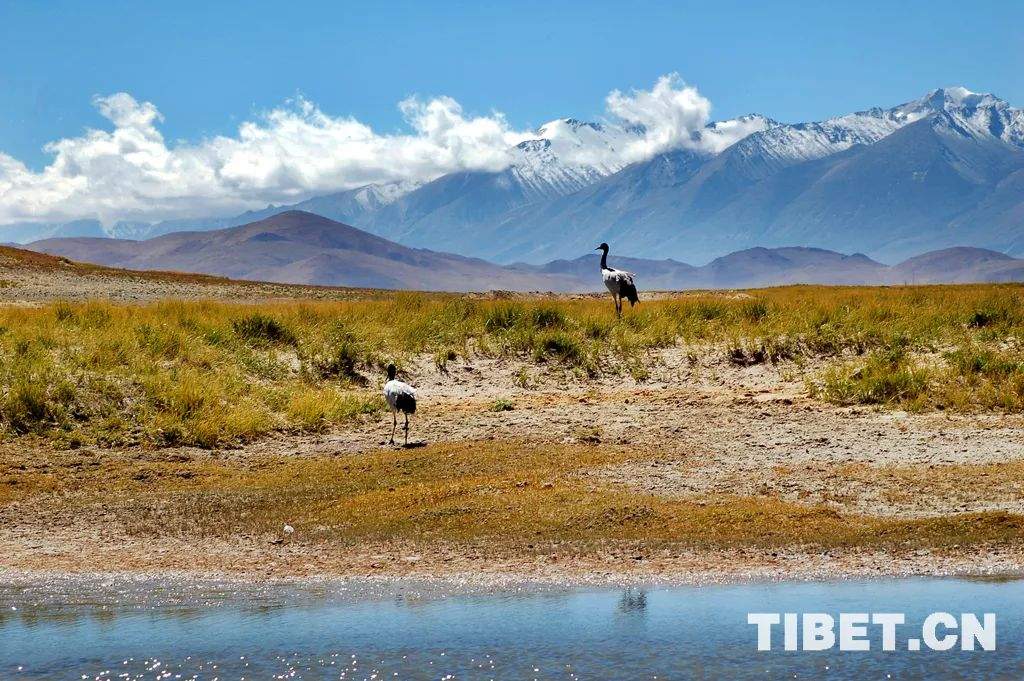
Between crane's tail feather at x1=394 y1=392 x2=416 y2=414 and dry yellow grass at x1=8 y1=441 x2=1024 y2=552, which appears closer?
dry yellow grass at x1=8 y1=441 x2=1024 y2=552

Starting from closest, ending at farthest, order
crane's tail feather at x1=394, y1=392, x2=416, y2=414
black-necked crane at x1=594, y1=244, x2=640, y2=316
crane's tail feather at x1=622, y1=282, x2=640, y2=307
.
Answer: crane's tail feather at x1=394, y1=392, x2=416, y2=414 < crane's tail feather at x1=622, y1=282, x2=640, y2=307 < black-necked crane at x1=594, y1=244, x2=640, y2=316

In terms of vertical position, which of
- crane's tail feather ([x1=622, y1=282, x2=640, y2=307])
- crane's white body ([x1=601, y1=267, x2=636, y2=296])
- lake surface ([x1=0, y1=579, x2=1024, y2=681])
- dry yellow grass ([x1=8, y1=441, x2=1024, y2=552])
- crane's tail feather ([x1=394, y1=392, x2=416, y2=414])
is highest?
crane's white body ([x1=601, y1=267, x2=636, y2=296])

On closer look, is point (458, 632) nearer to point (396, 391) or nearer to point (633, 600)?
point (633, 600)

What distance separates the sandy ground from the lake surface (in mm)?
578

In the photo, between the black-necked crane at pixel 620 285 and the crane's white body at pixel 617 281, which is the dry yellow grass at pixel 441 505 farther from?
the crane's white body at pixel 617 281

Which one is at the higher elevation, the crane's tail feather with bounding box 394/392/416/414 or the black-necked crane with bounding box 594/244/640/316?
the black-necked crane with bounding box 594/244/640/316

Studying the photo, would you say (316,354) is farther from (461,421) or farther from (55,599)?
(55,599)

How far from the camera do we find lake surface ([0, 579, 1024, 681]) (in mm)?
9305

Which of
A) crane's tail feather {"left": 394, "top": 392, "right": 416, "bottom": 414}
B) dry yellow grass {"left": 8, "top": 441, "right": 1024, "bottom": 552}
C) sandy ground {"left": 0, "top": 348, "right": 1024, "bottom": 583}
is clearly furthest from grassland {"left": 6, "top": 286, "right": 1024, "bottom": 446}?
crane's tail feather {"left": 394, "top": 392, "right": 416, "bottom": 414}

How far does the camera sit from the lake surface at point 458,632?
366 inches

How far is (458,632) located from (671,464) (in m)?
6.47

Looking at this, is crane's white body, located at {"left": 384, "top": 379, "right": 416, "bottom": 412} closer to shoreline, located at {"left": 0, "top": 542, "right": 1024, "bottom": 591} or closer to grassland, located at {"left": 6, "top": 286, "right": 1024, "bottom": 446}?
grassland, located at {"left": 6, "top": 286, "right": 1024, "bottom": 446}

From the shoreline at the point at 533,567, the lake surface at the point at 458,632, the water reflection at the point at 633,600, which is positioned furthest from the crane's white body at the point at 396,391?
the water reflection at the point at 633,600

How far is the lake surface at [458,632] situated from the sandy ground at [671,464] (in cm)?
58
